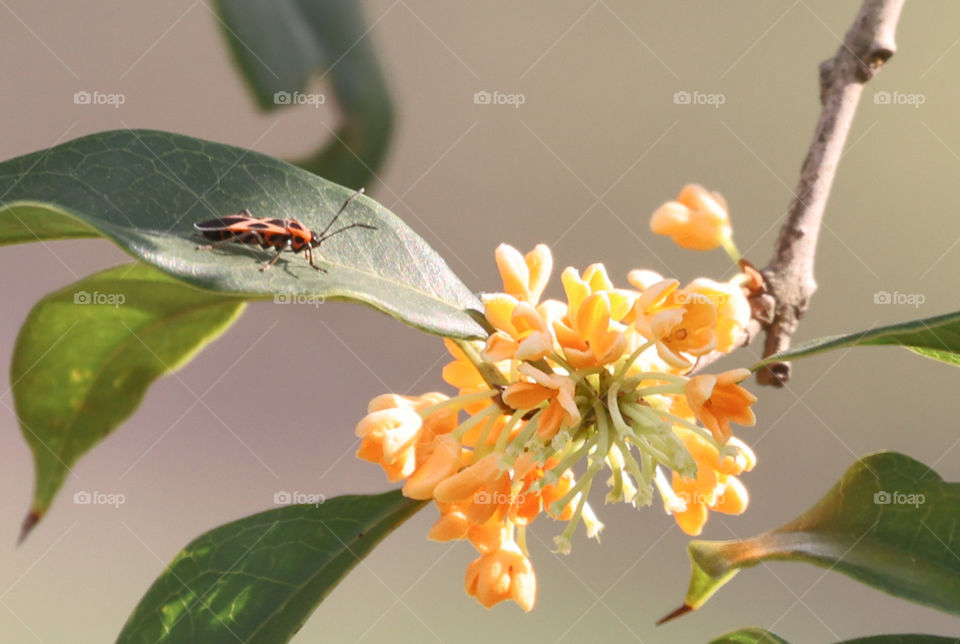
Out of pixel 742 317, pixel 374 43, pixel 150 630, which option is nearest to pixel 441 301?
pixel 742 317

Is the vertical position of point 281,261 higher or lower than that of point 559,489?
higher

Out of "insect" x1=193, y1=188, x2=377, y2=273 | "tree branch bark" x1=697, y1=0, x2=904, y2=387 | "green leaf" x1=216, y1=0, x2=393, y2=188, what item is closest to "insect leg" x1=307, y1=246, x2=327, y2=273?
"insect" x1=193, y1=188, x2=377, y2=273

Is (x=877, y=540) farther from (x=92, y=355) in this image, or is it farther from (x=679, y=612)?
(x=92, y=355)

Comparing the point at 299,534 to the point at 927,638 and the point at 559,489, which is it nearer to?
the point at 559,489

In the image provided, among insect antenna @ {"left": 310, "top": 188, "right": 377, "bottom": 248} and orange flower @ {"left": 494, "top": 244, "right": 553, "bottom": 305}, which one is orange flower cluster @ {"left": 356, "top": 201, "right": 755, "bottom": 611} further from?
insect antenna @ {"left": 310, "top": 188, "right": 377, "bottom": 248}

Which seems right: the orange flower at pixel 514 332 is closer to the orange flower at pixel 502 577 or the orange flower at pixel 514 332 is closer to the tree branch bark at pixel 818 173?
the orange flower at pixel 502 577

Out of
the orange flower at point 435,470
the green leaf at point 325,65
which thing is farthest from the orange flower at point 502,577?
the green leaf at point 325,65

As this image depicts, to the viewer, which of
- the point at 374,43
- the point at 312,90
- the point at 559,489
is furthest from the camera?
the point at 374,43
